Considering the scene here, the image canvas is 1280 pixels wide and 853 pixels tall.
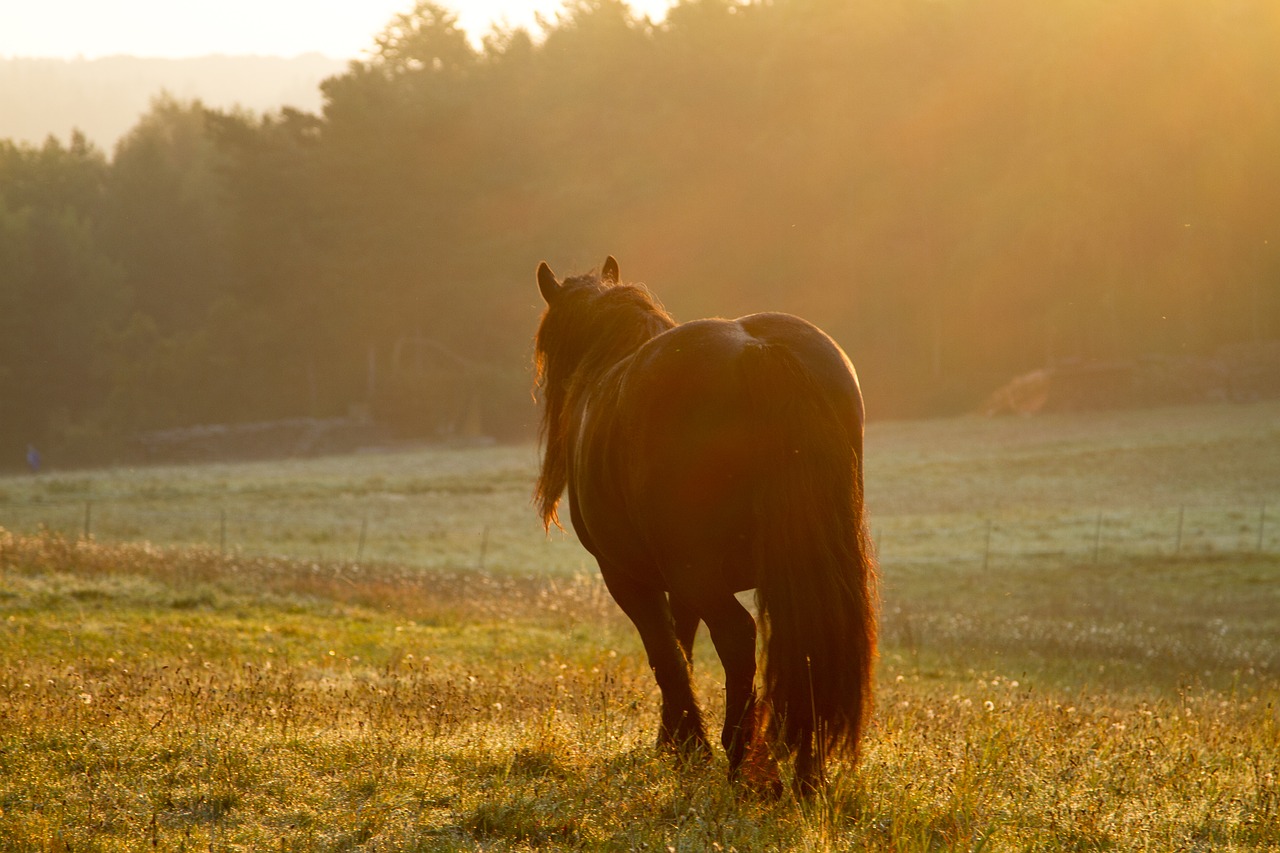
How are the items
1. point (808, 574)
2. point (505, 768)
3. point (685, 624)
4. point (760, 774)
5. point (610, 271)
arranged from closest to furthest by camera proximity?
1. point (808, 574)
2. point (760, 774)
3. point (505, 768)
4. point (685, 624)
5. point (610, 271)

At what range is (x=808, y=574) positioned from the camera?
507 cm

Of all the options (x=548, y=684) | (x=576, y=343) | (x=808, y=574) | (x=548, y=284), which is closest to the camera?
(x=808, y=574)

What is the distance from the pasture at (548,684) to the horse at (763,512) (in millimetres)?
350

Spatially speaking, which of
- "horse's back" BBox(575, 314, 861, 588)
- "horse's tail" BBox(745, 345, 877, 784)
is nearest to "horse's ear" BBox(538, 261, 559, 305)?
"horse's back" BBox(575, 314, 861, 588)

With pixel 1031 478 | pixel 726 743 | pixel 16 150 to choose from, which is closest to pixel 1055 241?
pixel 1031 478

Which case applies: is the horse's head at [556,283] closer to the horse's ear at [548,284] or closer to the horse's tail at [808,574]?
the horse's ear at [548,284]

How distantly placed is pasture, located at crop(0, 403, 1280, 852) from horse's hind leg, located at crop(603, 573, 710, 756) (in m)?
0.23

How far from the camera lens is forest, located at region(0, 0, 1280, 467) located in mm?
54094

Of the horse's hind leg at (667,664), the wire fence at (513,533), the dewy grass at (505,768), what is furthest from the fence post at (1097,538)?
the horse's hind leg at (667,664)

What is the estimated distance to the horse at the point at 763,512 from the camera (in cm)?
507

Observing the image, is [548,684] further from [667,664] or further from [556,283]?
[556,283]

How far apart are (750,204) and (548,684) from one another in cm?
5267

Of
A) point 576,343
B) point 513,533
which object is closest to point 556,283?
point 576,343

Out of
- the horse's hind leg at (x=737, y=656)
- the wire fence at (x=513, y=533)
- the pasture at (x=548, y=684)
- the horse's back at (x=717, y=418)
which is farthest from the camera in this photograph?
the wire fence at (x=513, y=533)
